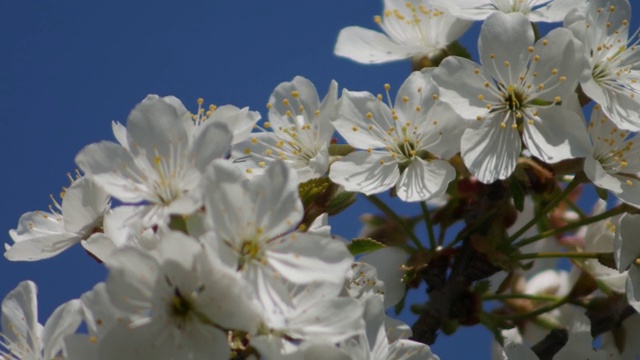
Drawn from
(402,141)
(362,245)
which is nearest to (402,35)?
(402,141)

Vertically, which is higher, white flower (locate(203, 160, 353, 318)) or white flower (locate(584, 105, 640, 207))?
white flower (locate(203, 160, 353, 318))

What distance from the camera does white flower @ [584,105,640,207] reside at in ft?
6.88

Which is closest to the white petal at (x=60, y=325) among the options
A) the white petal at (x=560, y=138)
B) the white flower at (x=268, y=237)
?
the white flower at (x=268, y=237)

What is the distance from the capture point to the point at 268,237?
167 centimetres

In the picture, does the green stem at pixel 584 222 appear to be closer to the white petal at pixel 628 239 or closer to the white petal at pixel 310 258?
the white petal at pixel 628 239

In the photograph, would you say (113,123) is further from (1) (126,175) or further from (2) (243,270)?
(2) (243,270)

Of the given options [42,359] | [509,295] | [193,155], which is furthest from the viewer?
[509,295]

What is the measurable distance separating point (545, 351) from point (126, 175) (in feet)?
3.76

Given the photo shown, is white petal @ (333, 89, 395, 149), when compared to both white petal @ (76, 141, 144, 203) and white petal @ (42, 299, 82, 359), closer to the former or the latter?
white petal @ (76, 141, 144, 203)

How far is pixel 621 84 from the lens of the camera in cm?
222

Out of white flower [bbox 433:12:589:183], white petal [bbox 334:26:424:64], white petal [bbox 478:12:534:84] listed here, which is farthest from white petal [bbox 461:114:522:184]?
white petal [bbox 334:26:424:64]

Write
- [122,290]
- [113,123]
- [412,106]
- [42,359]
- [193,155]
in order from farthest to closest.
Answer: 1. [412,106]
2. [113,123]
3. [42,359]
4. [193,155]
5. [122,290]

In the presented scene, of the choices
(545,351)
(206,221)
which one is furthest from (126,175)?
(545,351)

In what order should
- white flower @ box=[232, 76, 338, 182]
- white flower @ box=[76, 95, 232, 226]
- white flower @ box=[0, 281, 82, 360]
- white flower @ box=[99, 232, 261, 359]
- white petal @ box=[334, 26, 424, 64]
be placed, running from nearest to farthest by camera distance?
white flower @ box=[99, 232, 261, 359]
white flower @ box=[76, 95, 232, 226]
white flower @ box=[0, 281, 82, 360]
white flower @ box=[232, 76, 338, 182]
white petal @ box=[334, 26, 424, 64]
